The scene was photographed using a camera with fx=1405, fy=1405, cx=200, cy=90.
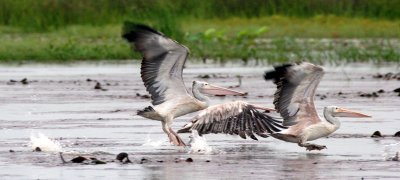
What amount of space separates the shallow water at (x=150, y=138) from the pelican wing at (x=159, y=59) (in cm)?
54

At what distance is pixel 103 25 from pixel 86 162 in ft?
88.8

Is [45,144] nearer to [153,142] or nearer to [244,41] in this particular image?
[153,142]

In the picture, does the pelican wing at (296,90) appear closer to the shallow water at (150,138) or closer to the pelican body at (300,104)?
the pelican body at (300,104)

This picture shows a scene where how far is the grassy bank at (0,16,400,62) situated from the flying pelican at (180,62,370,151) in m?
14.0

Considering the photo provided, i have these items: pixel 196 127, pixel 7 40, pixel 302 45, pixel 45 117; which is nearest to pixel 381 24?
pixel 302 45

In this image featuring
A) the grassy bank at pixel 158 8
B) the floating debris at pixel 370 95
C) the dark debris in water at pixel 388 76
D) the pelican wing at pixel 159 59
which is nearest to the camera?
the pelican wing at pixel 159 59

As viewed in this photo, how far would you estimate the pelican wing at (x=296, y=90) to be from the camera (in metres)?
13.5

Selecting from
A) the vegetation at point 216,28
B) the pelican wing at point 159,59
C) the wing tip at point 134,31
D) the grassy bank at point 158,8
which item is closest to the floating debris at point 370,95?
the pelican wing at point 159,59

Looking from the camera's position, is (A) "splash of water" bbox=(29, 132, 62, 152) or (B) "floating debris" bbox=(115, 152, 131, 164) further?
(A) "splash of water" bbox=(29, 132, 62, 152)

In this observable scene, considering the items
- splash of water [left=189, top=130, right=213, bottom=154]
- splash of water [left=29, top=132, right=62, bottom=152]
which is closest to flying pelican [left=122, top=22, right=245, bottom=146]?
splash of water [left=189, top=130, right=213, bottom=154]

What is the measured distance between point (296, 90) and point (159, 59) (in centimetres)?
173

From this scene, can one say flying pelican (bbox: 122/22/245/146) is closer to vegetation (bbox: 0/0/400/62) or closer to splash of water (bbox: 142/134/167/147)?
splash of water (bbox: 142/134/167/147)

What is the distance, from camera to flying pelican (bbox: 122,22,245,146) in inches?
572

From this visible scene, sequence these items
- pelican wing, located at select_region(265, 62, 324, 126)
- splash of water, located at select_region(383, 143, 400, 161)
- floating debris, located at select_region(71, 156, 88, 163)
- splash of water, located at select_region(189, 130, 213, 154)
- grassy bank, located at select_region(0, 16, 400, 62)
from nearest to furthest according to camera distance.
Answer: floating debris, located at select_region(71, 156, 88, 163), splash of water, located at select_region(383, 143, 400, 161), splash of water, located at select_region(189, 130, 213, 154), pelican wing, located at select_region(265, 62, 324, 126), grassy bank, located at select_region(0, 16, 400, 62)
